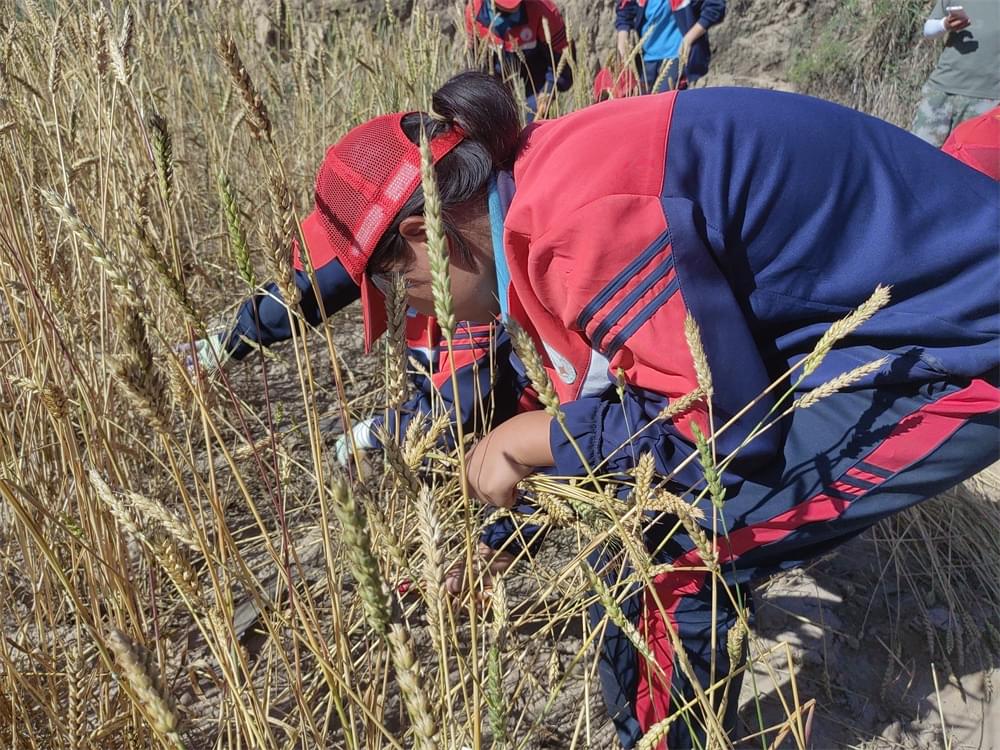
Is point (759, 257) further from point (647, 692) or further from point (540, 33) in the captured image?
point (540, 33)

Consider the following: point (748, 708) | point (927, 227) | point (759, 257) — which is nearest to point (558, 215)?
point (759, 257)

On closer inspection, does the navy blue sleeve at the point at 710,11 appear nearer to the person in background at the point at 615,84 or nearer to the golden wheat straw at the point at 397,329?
the person in background at the point at 615,84

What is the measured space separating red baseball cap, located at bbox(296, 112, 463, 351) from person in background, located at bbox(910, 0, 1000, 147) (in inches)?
96.9

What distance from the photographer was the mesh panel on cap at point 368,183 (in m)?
0.94

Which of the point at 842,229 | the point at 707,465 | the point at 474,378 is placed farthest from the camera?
the point at 474,378

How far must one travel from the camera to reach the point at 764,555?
1.02 m

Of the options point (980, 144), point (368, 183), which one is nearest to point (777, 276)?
point (368, 183)

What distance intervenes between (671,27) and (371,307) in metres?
3.16

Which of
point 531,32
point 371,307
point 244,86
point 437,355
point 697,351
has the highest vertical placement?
point 244,86

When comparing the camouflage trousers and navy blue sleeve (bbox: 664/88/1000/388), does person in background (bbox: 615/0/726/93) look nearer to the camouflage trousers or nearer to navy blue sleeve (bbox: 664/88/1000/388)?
the camouflage trousers

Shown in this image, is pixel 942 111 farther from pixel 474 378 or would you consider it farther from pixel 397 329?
pixel 397 329

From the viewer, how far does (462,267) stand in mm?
1007

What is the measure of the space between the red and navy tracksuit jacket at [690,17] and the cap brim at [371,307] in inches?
113

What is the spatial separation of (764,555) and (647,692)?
0.28 metres
